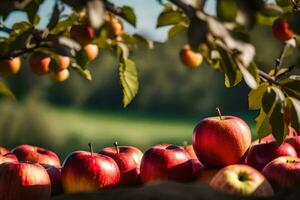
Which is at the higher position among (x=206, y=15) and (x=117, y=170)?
(x=206, y=15)

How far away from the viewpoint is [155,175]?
162cm

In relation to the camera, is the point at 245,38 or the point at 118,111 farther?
the point at 118,111

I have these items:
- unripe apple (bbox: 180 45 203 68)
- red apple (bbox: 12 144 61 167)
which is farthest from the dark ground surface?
unripe apple (bbox: 180 45 203 68)

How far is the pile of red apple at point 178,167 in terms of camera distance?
1495 millimetres

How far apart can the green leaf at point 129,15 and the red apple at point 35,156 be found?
0.83 metres

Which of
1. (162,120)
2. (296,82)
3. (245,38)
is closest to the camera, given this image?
(245,38)

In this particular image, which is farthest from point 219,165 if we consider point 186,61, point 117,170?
point 186,61

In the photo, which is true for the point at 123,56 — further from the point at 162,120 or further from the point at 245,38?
the point at 162,120

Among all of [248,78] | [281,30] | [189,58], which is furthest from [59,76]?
[248,78]

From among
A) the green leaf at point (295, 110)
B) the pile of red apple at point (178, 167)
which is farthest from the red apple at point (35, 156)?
the green leaf at point (295, 110)

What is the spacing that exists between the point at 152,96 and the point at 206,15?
17.6 m

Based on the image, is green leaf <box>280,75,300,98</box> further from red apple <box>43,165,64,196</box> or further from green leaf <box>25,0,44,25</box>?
red apple <box>43,165,64,196</box>

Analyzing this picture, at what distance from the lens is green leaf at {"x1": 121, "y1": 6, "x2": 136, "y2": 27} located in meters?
1.10

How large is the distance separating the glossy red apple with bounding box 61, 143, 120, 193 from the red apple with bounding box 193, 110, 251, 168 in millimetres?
256
